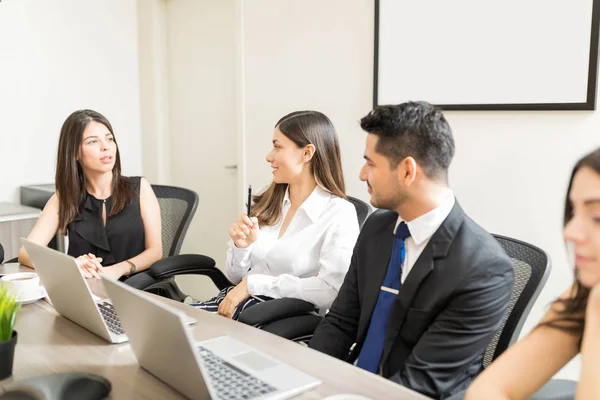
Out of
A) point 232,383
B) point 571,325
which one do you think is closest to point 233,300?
point 232,383

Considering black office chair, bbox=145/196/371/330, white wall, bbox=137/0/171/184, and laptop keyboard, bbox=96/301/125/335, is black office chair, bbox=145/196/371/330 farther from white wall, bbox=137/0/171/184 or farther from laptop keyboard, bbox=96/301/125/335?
white wall, bbox=137/0/171/184

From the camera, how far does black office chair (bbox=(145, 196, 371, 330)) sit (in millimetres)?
1686

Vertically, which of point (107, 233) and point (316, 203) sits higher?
point (316, 203)

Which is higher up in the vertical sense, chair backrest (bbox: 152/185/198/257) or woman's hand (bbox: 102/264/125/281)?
chair backrest (bbox: 152/185/198/257)

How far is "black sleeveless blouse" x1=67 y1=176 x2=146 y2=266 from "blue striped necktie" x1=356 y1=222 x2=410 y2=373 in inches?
49.2

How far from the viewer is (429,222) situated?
4.77 ft

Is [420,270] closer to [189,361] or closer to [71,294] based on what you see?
[189,361]

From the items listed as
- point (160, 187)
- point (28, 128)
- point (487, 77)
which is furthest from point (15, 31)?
point (487, 77)

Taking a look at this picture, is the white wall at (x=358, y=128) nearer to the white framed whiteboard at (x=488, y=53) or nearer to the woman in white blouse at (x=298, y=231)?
the white framed whiteboard at (x=488, y=53)

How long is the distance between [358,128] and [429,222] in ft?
4.86

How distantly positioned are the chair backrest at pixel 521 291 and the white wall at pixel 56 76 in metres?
3.03

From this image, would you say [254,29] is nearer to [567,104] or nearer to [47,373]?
[567,104]

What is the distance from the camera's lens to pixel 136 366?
118cm

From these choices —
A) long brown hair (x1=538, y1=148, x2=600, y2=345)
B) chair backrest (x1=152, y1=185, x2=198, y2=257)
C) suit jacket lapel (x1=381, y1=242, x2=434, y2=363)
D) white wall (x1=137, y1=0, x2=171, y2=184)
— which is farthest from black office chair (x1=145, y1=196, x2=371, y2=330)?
white wall (x1=137, y1=0, x2=171, y2=184)
